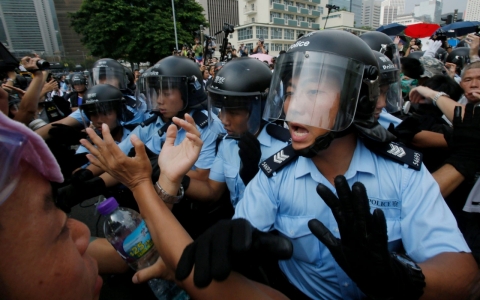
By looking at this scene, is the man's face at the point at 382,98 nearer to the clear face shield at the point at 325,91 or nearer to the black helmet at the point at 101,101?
the clear face shield at the point at 325,91

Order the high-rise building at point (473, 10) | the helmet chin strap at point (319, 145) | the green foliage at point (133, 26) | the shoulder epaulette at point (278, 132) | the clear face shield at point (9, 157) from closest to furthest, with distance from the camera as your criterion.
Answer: the clear face shield at point (9, 157) < the helmet chin strap at point (319, 145) < the shoulder epaulette at point (278, 132) < the green foliage at point (133, 26) < the high-rise building at point (473, 10)

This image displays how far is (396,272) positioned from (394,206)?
1.40ft

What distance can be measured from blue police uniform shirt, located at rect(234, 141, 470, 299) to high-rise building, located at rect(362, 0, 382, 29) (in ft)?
428

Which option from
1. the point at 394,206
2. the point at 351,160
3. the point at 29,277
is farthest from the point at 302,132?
the point at 29,277

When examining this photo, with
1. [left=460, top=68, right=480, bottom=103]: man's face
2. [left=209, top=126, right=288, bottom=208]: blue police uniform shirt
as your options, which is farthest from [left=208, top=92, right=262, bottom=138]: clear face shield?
[left=460, top=68, right=480, bottom=103]: man's face

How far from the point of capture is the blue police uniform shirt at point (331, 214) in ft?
3.85

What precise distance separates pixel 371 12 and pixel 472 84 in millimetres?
142081

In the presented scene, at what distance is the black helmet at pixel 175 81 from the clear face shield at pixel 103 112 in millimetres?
428

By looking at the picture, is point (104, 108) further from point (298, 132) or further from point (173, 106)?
point (298, 132)

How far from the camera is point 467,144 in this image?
1775mm

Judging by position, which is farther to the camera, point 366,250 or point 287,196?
point 287,196

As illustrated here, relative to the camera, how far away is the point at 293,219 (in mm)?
1392

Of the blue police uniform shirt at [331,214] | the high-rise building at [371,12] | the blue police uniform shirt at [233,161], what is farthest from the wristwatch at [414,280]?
the high-rise building at [371,12]

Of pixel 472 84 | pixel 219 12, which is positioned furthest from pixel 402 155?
pixel 219 12
